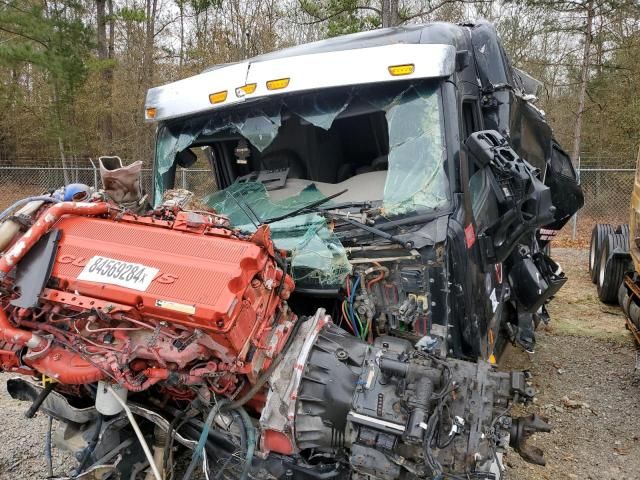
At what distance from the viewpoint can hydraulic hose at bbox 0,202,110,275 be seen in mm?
2543

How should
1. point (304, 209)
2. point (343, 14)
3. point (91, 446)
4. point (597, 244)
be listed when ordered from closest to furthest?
1. point (91, 446)
2. point (304, 209)
3. point (597, 244)
4. point (343, 14)

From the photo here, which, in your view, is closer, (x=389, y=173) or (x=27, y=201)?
(x=27, y=201)

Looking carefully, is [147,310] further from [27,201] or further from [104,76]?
[104,76]

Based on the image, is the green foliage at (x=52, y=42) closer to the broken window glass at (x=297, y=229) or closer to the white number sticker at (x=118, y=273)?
the broken window glass at (x=297, y=229)

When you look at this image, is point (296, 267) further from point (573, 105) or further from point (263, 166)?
point (573, 105)

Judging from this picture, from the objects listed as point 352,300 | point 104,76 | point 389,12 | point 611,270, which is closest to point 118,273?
point 352,300

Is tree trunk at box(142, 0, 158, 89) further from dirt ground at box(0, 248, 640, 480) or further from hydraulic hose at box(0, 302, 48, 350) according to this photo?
hydraulic hose at box(0, 302, 48, 350)

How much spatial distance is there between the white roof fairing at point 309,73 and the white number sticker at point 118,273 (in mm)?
1516

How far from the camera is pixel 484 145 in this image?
9.55 ft

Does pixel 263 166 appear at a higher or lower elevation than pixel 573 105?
lower

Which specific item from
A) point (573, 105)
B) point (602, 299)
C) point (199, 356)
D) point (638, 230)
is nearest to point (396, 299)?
point (199, 356)

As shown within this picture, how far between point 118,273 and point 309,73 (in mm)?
1731

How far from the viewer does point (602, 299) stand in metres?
7.66

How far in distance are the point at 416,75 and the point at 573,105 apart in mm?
18947
